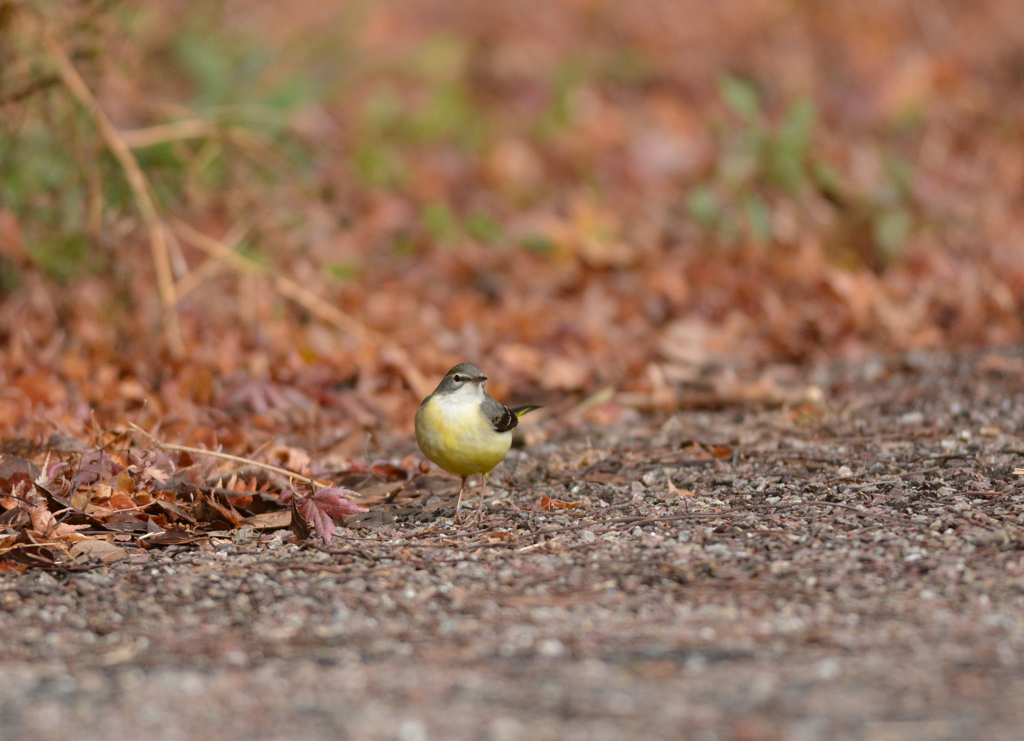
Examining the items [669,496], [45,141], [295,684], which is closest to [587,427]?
[669,496]

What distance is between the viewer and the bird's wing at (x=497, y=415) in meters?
4.46

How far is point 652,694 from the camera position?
8.66 ft

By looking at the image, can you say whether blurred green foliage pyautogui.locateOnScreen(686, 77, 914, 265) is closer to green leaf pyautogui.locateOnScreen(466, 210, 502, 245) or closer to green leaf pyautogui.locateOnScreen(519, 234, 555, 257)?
green leaf pyautogui.locateOnScreen(519, 234, 555, 257)

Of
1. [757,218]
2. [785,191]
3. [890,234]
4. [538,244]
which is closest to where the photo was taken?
[890,234]

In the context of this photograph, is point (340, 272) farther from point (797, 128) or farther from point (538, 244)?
point (797, 128)

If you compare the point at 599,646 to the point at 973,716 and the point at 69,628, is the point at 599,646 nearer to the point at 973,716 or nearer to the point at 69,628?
the point at 973,716

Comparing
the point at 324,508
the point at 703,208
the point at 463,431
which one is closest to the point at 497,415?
the point at 463,431

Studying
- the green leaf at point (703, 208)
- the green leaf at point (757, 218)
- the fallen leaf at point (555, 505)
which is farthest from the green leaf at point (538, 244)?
the fallen leaf at point (555, 505)

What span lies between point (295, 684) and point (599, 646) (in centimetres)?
80

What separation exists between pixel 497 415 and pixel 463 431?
25 centimetres

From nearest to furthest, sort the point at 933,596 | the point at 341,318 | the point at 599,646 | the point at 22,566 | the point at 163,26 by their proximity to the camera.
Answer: the point at 599,646, the point at 933,596, the point at 22,566, the point at 341,318, the point at 163,26

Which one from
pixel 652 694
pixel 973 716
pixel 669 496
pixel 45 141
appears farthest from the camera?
pixel 45 141

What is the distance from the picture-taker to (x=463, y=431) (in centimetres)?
430

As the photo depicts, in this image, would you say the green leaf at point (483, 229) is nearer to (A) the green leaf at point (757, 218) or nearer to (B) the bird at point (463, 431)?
(A) the green leaf at point (757, 218)
